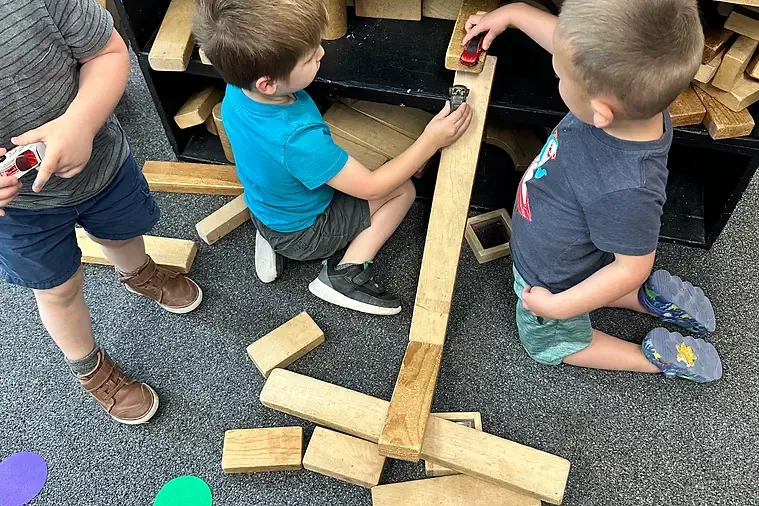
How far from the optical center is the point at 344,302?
1319 millimetres

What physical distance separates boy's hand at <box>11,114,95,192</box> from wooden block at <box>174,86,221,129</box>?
0.62 m

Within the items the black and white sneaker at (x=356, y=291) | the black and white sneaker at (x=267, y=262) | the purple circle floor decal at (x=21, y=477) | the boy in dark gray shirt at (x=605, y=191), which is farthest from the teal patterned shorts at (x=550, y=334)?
the purple circle floor decal at (x=21, y=477)

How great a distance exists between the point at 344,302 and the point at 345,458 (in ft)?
1.08

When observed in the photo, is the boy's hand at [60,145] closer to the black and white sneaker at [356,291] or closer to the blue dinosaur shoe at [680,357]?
the black and white sneaker at [356,291]

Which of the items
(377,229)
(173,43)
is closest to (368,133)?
(377,229)

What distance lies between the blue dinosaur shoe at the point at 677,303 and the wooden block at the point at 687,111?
0.29 m

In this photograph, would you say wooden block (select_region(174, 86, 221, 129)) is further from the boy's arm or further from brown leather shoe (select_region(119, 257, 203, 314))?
the boy's arm

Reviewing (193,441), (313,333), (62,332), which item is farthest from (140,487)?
(313,333)

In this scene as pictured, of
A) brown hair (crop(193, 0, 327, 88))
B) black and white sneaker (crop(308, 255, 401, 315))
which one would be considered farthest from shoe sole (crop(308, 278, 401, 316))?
brown hair (crop(193, 0, 327, 88))

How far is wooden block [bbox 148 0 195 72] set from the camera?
4.20ft

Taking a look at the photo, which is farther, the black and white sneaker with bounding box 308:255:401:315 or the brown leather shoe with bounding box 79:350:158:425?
the black and white sneaker with bounding box 308:255:401:315

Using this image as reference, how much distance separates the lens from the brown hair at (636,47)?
2.44 feet

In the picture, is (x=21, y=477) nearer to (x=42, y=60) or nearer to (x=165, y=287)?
(x=165, y=287)

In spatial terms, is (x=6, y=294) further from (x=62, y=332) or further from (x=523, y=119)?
(x=523, y=119)
